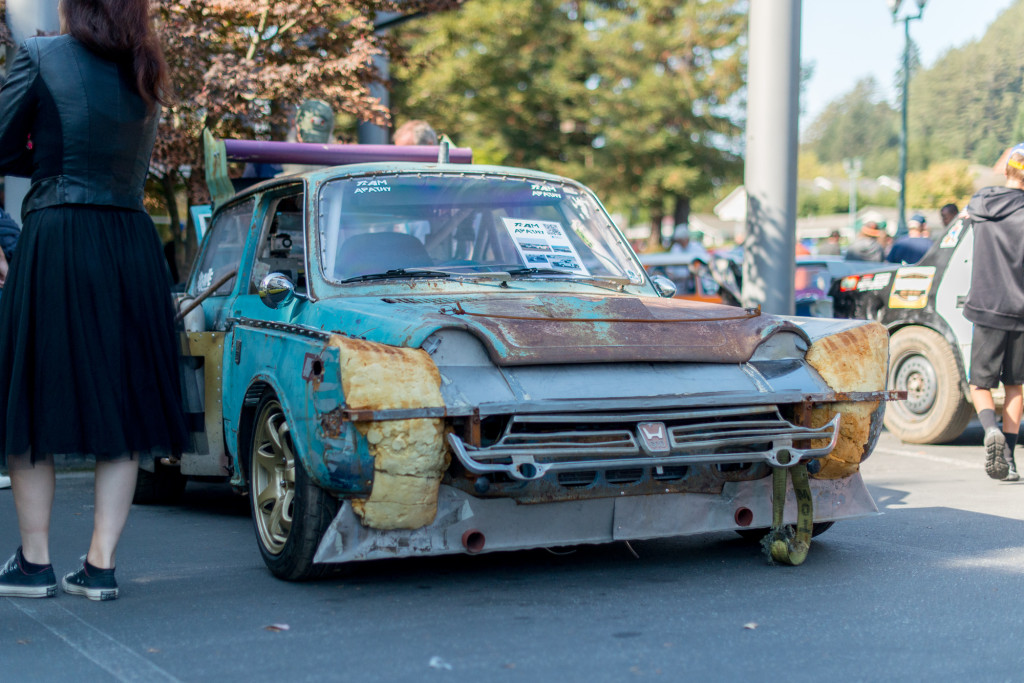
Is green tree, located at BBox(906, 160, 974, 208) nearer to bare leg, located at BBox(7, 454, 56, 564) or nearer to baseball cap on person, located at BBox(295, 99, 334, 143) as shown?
baseball cap on person, located at BBox(295, 99, 334, 143)

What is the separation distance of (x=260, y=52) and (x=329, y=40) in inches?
26.4

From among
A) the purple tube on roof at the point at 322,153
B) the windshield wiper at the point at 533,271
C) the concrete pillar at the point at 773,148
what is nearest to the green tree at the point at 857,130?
the concrete pillar at the point at 773,148

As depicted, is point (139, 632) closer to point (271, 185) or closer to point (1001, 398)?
point (271, 185)

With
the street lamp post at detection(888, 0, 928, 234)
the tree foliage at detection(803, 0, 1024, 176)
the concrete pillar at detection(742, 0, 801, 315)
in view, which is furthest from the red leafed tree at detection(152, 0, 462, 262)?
the street lamp post at detection(888, 0, 928, 234)

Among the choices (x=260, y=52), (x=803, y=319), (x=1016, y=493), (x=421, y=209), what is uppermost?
(x=260, y=52)

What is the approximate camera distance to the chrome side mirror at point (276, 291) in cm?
482

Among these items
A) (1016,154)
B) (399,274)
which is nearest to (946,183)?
(1016,154)

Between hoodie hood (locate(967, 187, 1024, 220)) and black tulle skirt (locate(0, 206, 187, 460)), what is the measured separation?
528cm

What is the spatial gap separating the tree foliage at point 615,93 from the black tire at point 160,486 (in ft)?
98.8

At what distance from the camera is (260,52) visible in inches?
434

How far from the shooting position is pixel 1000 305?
728 centimetres

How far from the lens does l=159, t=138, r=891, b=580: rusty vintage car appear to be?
4.01 metres

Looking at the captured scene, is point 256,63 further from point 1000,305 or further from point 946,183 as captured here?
point 946,183

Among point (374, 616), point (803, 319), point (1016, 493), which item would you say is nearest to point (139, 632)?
point (374, 616)
